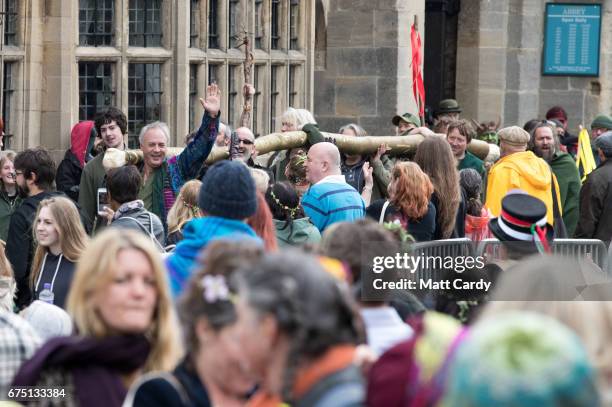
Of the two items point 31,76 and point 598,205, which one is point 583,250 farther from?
point 31,76

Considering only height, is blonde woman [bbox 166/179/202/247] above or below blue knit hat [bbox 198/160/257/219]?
below

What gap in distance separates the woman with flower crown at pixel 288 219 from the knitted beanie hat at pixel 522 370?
15.7 ft

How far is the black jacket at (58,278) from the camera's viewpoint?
→ 6.53 meters

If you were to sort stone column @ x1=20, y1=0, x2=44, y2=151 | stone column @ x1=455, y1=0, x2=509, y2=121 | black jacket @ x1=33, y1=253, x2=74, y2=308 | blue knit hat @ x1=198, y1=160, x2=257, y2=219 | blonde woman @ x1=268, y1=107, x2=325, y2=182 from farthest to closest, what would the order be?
1. stone column @ x1=455, y1=0, x2=509, y2=121
2. stone column @ x1=20, y1=0, x2=44, y2=151
3. blonde woman @ x1=268, y1=107, x2=325, y2=182
4. black jacket @ x1=33, y1=253, x2=74, y2=308
5. blue knit hat @ x1=198, y1=160, x2=257, y2=219

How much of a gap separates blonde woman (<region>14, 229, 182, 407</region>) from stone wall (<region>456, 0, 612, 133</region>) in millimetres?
12585

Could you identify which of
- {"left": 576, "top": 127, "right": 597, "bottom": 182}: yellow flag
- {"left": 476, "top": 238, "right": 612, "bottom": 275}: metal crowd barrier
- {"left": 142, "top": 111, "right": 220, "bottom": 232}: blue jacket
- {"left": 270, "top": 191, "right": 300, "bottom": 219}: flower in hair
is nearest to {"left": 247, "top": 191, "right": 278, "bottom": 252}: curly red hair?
{"left": 476, "top": 238, "right": 612, "bottom": 275}: metal crowd barrier

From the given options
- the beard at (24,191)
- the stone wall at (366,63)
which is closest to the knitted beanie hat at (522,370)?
the beard at (24,191)

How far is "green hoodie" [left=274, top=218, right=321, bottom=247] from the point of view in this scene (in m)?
7.36

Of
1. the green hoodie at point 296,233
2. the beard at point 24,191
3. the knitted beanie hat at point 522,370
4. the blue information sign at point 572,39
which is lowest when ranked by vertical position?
the green hoodie at point 296,233

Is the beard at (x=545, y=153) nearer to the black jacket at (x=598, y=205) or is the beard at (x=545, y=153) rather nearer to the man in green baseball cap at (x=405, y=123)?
the black jacket at (x=598, y=205)

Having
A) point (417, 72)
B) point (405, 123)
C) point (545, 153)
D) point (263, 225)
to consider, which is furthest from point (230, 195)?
point (417, 72)

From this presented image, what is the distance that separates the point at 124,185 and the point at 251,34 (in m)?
4.76

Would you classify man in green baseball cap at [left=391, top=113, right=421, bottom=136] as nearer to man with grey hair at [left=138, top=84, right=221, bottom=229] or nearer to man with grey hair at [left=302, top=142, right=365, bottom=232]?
man with grey hair at [left=138, top=84, right=221, bottom=229]

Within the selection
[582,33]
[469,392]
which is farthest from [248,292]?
[582,33]
